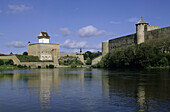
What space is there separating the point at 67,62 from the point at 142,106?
201ft

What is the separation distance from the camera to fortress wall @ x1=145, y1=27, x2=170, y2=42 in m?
34.4

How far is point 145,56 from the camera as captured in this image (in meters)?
29.1

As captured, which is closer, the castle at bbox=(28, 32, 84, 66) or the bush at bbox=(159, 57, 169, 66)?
the bush at bbox=(159, 57, 169, 66)

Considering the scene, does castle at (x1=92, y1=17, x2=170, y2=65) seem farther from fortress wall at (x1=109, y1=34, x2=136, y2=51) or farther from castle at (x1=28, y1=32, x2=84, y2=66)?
castle at (x1=28, y1=32, x2=84, y2=66)

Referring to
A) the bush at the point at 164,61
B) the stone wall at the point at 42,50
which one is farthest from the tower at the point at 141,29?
the stone wall at the point at 42,50

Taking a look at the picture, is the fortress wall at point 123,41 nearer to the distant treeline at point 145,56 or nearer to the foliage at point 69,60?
the distant treeline at point 145,56

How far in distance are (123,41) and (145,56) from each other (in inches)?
631

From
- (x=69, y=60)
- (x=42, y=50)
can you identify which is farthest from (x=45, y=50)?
(x=69, y=60)

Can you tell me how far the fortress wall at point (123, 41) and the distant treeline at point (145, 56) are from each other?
7.02m

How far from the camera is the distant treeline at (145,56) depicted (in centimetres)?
2848

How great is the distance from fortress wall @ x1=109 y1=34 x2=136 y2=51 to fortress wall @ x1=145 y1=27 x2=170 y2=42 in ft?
12.1

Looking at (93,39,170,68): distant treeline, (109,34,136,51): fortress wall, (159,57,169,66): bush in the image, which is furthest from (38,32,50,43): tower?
(159,57,169,66): bush

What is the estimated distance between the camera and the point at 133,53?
104 feet

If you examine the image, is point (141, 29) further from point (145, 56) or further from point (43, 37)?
point (43, 37)
